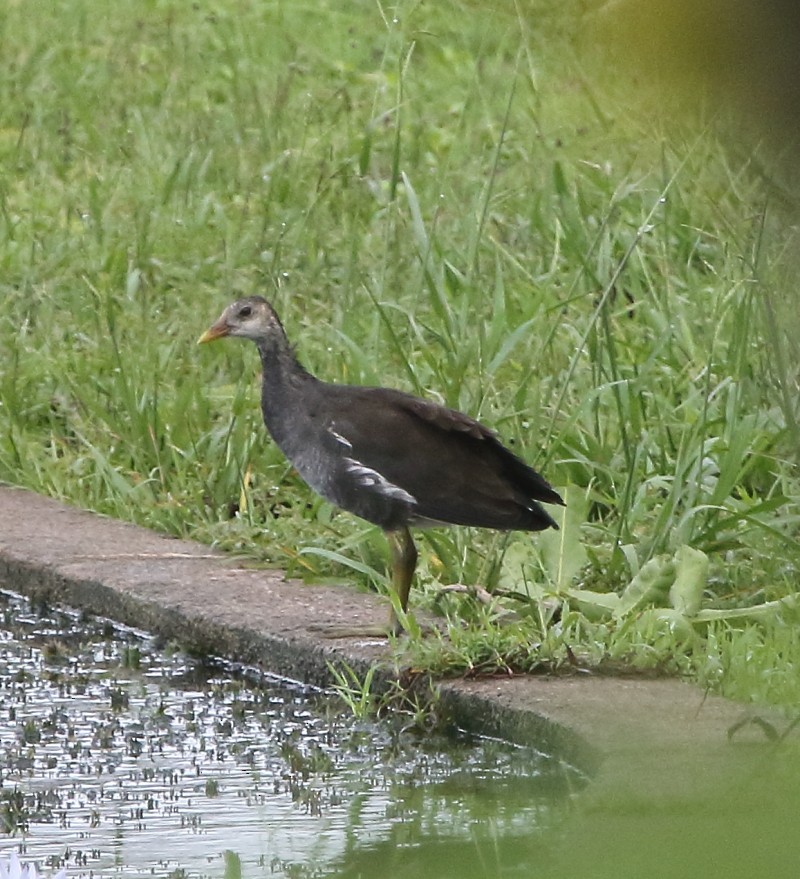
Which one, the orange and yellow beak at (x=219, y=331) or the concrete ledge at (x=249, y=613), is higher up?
the orange and yellow beak at (x=219, y=331)

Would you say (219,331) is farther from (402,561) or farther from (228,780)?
(228,780)

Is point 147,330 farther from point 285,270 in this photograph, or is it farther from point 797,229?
point 797,229

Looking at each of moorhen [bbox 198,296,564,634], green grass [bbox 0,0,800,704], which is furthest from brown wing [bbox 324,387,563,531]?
green grass [bbox 0,0,800,704]

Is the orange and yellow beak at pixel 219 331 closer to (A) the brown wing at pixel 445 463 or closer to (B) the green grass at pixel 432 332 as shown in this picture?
(B) the green grass at pixel 432 332

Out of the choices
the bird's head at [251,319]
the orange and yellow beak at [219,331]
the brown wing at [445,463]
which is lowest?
the brown wing at [445,463]

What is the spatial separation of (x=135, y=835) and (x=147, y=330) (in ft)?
9.98

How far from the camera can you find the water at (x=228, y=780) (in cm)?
291

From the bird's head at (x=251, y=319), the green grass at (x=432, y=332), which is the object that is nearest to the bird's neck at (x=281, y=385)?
the bird's head at (x=251, y=319)

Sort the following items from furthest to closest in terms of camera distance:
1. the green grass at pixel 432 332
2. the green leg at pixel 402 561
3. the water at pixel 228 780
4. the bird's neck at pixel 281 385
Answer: the bird's neck at pixel 281 385, the green grass at pixel 432 332, the green leg at pixel 402 561, the water at pixel 228 780

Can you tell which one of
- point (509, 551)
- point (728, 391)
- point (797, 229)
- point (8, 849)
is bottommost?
point (8, 849)

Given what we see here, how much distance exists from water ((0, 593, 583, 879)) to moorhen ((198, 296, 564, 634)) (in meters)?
0.42

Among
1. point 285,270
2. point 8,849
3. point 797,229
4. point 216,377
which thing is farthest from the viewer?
point 285,270

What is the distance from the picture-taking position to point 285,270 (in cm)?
645

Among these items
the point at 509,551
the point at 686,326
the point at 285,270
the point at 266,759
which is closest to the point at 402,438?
the point at 509,551
